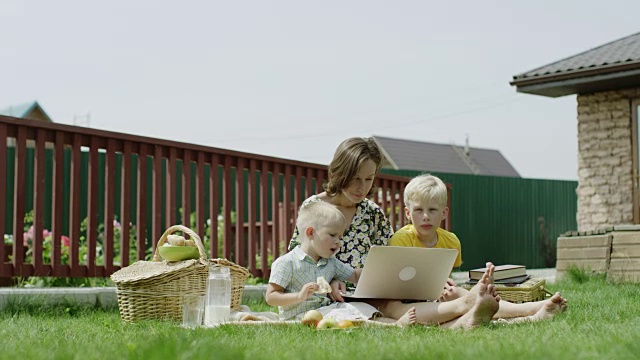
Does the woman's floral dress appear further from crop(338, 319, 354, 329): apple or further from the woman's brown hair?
crop(338, 319, 354, 329): apple

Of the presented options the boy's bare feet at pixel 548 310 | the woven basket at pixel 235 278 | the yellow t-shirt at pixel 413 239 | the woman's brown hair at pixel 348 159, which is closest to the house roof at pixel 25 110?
the woven basket at pixel 235 278

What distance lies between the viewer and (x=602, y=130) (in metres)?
10.9

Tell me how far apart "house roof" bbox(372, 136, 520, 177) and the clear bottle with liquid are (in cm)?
2569

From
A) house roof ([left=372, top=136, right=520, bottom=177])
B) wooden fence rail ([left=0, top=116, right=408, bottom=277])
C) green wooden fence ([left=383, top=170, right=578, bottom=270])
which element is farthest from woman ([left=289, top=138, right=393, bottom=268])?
house roof ([left=372, top=136, right=520, bottom=177])

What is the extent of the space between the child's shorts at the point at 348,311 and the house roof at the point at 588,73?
687 centimetres

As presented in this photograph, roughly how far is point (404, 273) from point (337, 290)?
375mm

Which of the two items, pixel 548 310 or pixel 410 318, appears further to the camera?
pixel 548 310

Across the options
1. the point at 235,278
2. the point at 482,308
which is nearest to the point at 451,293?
the point at 482,308

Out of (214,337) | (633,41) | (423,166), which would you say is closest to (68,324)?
(214,337)

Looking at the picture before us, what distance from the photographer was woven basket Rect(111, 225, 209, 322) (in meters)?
4.70

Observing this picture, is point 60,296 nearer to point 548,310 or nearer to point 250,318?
point 250,318

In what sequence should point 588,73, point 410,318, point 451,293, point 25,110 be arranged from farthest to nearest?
point 25,110 < point 588,73 < point 451,293 < point 410,318

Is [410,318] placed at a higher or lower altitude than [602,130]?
lower

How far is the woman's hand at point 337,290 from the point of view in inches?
165
